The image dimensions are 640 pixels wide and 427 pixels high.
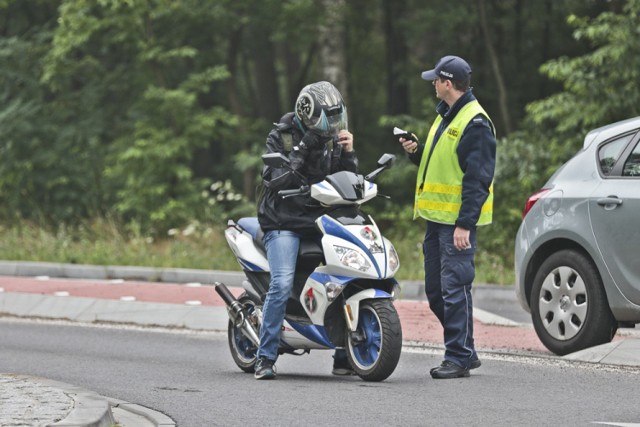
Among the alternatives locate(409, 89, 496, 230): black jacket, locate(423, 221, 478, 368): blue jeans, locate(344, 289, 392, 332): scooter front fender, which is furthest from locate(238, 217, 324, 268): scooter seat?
locate(409, 89, 496, 230): black jacket

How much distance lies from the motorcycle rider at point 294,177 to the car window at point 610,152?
6.29ft

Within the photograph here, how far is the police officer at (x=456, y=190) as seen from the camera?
873cm

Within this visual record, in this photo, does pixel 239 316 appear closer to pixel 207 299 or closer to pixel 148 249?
pixel 207 299

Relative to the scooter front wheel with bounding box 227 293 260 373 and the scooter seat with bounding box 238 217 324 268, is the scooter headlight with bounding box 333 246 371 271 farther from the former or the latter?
the scooter front wheel with bounding box 227 293 260 373

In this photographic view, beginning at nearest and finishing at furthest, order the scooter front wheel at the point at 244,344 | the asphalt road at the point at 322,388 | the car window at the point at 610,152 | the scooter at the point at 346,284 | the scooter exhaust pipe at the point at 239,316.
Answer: the asphalt road at the point at 322,388 < the scooter at the point at 346,284 < the scooter exhaust pipe at the point at 239,316 < the scooter front wheel at the point at 244,344 < the car window at the point at 610,152

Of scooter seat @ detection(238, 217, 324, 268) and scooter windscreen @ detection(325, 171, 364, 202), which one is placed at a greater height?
scooter windscreen @ detection(325, 171, 364, 202)

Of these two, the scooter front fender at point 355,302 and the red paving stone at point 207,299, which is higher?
the scooter front fender at point 355,302

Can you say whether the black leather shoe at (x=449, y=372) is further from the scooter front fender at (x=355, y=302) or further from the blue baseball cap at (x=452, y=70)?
the blue baseball cap at (x=452, y=70)

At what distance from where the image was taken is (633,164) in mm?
9656

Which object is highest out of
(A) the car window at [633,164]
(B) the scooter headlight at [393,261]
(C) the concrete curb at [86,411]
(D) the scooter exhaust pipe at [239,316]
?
(A) the car window at [633,164]

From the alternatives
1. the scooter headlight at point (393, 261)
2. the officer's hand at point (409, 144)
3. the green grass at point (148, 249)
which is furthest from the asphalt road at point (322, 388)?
the green grass at point (148, 249)

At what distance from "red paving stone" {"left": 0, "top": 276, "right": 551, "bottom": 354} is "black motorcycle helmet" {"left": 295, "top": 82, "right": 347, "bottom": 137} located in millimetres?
2607

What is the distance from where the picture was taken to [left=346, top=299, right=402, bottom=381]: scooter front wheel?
27.3 ft

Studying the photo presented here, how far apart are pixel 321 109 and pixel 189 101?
14.7 meters
